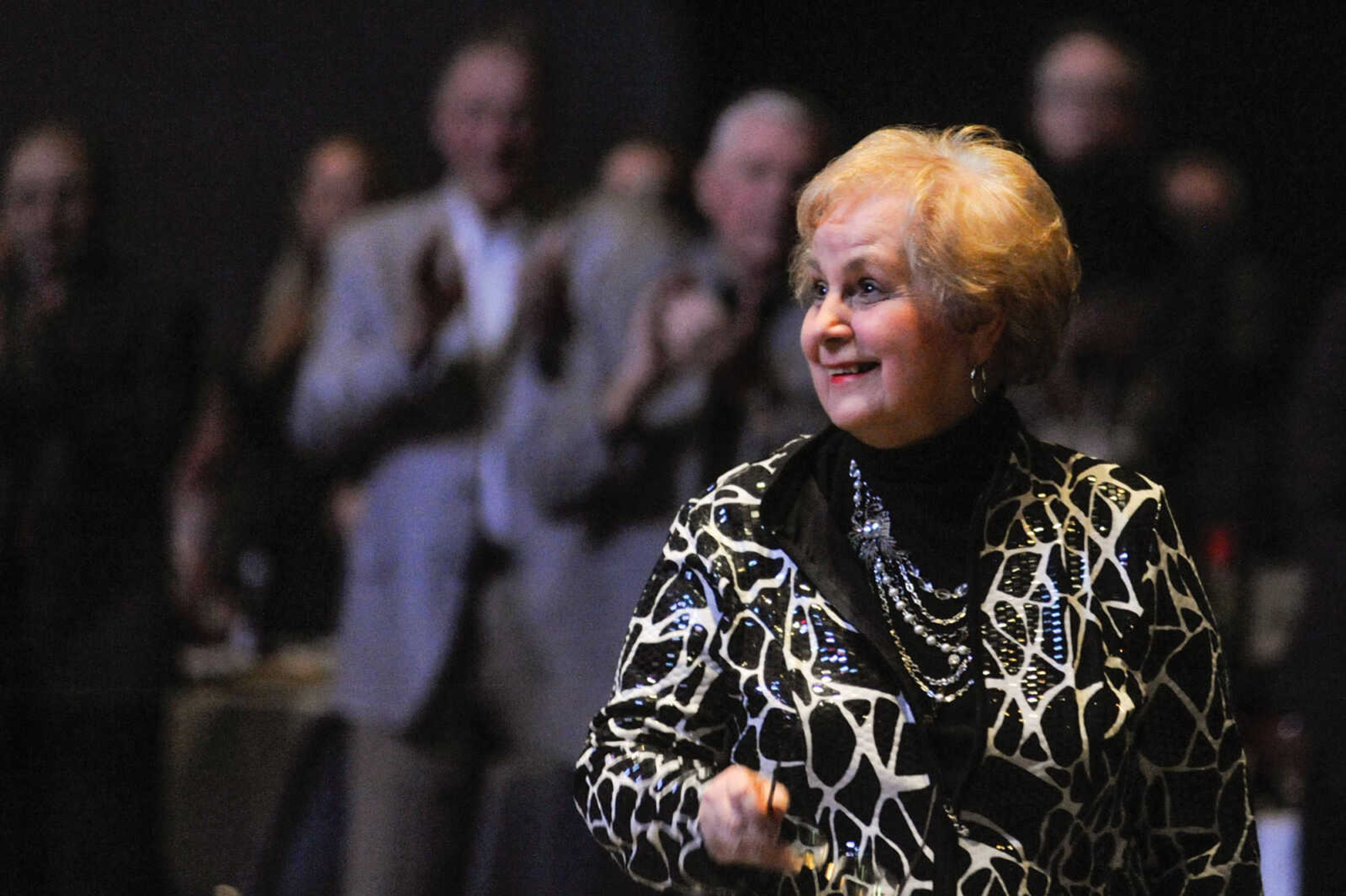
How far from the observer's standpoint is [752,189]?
3.04 meters

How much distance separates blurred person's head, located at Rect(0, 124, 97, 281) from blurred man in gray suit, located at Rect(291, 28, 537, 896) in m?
0.60

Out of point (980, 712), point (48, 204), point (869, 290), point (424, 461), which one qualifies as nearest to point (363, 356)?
point (424, 461)

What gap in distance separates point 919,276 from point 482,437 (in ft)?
6.17

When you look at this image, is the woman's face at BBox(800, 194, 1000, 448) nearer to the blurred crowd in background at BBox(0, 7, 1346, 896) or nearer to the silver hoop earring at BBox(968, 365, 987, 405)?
the silver hoop earring at BBox(968, 365, 987, 405)

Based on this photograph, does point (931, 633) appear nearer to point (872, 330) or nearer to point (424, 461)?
point (872, 330)

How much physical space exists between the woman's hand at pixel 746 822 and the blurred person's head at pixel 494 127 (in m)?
2.17

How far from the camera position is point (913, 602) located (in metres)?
1.55

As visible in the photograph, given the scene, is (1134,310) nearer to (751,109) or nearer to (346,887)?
(751,109)

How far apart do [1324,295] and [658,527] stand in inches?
66.9

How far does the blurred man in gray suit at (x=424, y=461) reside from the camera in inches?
129

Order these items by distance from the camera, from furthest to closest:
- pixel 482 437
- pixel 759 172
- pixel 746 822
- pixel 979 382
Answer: pixel 482 437 → pixel 759 172 → pixel 979 382 → pixel 746 822

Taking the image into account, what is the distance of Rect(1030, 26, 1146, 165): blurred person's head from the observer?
3.07 metres

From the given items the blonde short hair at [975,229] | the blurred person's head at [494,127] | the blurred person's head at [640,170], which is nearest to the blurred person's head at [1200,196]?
the blurred person's head at [640,170]

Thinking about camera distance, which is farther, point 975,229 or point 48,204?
point 48,204
